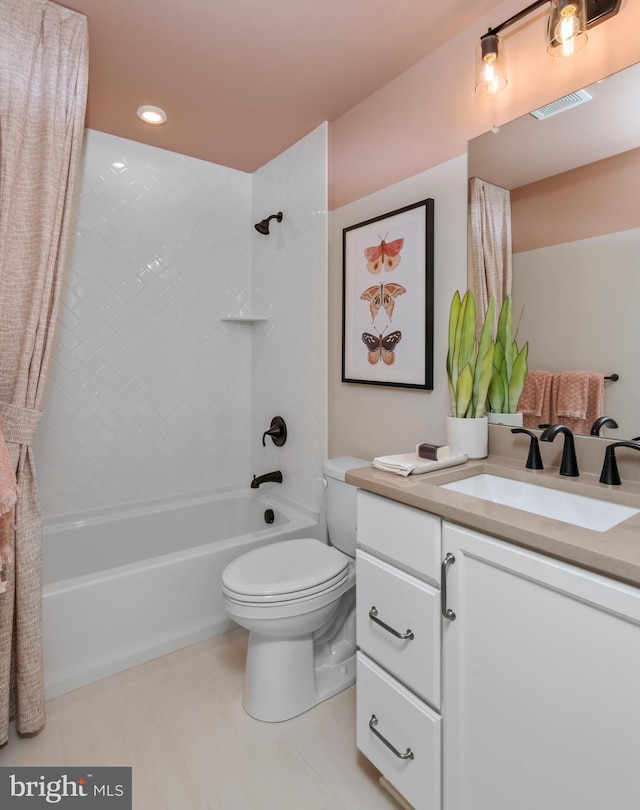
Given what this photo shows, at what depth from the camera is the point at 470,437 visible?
4.79 feet

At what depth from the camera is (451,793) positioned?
1.06m

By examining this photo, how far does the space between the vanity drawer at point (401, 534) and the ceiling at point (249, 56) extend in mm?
1609

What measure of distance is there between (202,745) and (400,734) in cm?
72

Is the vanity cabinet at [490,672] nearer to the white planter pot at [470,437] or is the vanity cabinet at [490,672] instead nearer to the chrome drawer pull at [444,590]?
the chrome drawer pull at [444,590]

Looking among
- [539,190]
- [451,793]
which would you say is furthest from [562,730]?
[539,190]

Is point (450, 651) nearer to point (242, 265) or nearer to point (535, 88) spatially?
point (535, 88)

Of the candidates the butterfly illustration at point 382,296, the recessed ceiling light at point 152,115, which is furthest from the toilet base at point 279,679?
the recessed ceiling light at point 152,115

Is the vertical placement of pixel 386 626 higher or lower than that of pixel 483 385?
lower

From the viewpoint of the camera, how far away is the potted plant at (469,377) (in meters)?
1.46

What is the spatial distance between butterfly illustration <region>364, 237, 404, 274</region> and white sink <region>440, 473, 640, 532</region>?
3.17 ft

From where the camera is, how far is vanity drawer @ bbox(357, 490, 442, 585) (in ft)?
3.53

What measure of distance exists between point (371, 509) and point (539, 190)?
1.11 meters

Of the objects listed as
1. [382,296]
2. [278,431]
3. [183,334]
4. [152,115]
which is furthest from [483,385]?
[152,115]

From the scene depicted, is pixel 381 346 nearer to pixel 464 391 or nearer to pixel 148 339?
pixel 464 391
